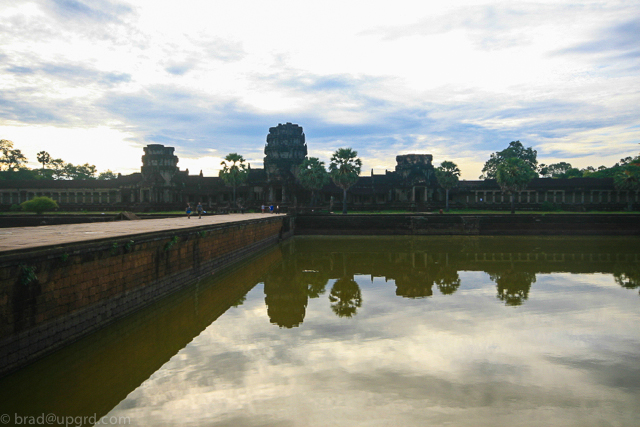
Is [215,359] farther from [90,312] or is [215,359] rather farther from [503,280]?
[503,280]

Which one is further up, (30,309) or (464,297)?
(30,309)

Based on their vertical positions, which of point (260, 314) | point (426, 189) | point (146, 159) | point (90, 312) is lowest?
point (260, 314)

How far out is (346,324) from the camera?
12.5 metres

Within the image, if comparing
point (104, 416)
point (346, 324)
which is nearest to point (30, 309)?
point (104, 416)

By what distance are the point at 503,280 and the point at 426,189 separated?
5994cm

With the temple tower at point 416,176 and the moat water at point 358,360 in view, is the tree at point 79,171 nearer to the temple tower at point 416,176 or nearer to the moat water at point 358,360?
the temple tower at point 416,176

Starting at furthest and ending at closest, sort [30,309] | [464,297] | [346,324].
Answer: [464,297], [346,324], [30,309]

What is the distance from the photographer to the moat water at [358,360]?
7227 mm

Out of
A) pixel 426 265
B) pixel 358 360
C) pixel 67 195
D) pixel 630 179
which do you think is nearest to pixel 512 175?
pixel 630 179

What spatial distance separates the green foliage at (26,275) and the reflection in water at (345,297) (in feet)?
27.9

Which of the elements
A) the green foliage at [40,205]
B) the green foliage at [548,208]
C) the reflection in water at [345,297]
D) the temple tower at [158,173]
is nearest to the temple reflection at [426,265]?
the reflection in water at [345,297]

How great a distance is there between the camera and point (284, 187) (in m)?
75.2

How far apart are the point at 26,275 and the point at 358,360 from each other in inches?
287

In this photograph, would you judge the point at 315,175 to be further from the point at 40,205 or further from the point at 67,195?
the point at 67,195
